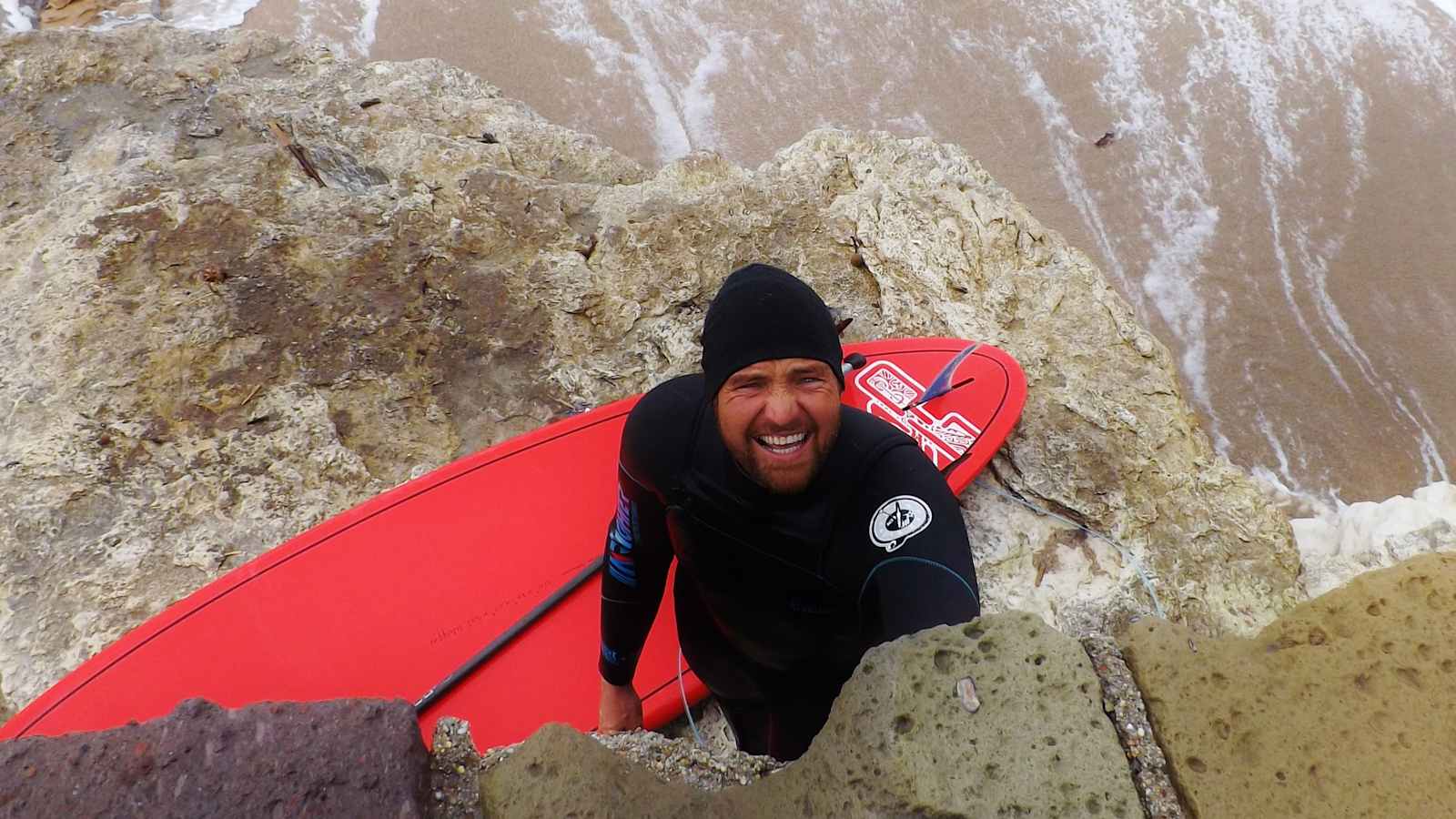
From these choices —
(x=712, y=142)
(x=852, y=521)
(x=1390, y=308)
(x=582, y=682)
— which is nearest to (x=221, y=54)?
(x=712, y=142)

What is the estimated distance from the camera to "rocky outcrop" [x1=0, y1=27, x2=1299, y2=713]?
253 centimetres

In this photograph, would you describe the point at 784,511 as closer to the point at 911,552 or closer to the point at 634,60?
the point at 911,552

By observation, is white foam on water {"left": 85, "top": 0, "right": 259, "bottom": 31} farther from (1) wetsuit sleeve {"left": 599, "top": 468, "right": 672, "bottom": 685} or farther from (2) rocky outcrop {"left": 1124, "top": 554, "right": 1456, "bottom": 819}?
(2) rocky outcrop {"left": 1124, "top": 554, "right": 1456, "bottom": 819}

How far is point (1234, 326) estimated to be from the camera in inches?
217

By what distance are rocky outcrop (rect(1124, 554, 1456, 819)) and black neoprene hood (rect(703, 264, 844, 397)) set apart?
671 millimetres

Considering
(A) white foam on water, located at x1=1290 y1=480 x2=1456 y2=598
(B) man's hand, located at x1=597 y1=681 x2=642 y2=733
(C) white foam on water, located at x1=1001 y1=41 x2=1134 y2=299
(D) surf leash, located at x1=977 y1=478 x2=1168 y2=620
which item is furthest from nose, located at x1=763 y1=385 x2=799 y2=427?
(C) white foam on water, located at x1=1001 y1=41 x2=1134 y2=299

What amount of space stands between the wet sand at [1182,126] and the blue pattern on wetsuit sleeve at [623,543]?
474cm

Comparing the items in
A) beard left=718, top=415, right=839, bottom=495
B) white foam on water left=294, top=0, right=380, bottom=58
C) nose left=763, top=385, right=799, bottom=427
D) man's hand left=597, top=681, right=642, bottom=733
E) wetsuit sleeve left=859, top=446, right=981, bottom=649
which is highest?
nose left=763, top=385, right=799, bottom=427

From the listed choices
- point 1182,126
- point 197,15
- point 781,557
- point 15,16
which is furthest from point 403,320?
point 15,16

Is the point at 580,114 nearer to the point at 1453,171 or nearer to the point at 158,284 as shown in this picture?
the point at 158,284

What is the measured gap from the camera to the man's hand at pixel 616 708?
6.68ft

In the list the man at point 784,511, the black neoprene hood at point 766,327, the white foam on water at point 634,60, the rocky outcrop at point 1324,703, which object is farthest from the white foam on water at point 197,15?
the rocky outcrop at point 1324,703

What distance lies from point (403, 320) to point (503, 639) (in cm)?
132

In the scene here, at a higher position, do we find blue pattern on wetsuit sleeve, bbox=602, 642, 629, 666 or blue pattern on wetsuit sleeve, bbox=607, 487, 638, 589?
blue pattern on wetsuit sleeve, bbox=607, 487, 638, 589
